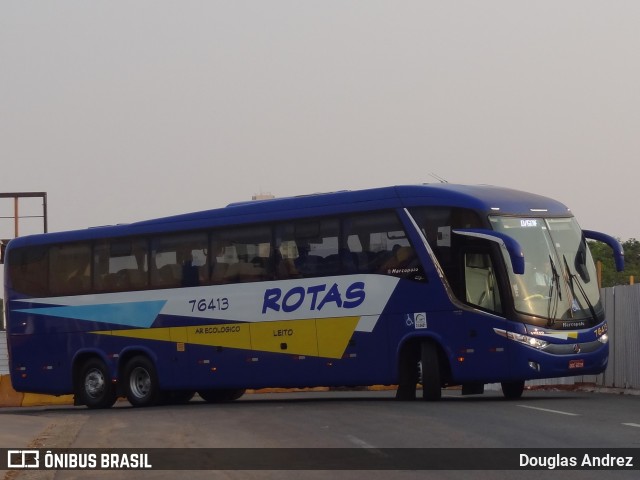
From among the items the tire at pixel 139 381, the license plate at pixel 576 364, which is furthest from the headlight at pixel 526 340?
the tire at pixel 139 381

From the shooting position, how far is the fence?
26.4 metres

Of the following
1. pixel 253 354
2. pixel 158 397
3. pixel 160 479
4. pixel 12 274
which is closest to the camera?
pixel 160 479

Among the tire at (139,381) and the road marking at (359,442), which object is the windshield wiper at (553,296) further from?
the tire at (139,381)

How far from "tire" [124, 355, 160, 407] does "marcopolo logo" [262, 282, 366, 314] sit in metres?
3.74

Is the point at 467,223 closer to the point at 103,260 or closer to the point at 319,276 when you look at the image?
the point at 319,276

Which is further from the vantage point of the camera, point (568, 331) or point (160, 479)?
point (568, 331)

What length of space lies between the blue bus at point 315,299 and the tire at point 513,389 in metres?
0.05

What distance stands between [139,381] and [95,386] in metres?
1.18

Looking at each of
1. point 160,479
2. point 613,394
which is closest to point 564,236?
point 613,394

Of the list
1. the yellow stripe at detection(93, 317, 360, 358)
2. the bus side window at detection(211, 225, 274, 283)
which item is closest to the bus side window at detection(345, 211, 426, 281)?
the yellow stripe at detection(93, 317, 360, 358)

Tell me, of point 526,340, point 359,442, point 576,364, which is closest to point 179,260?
point 526,340

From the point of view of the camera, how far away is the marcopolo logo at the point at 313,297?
2303cm

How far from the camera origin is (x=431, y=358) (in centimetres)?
2192

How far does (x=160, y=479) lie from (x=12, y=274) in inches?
713
